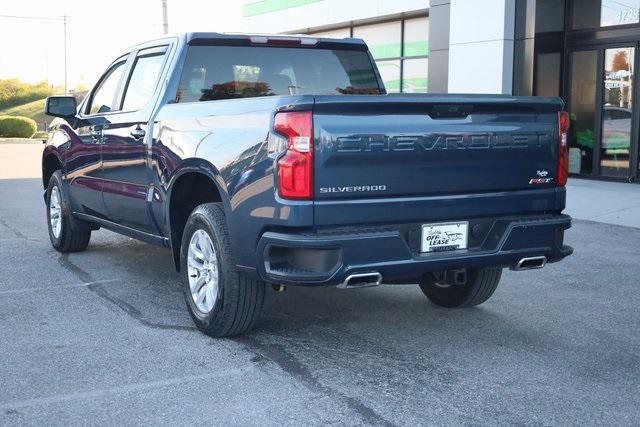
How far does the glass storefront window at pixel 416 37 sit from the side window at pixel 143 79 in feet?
A: 46.6

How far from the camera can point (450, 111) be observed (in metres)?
4.70

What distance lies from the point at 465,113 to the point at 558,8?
11820 mm

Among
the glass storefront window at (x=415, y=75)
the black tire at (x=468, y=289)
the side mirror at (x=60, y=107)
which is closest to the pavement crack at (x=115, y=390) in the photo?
the black tire at (x=468, y=289)

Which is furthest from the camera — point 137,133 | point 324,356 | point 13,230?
point 13,230

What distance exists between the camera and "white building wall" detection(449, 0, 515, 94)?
15.8 m

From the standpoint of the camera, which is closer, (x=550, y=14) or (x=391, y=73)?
(x=550, y=14)

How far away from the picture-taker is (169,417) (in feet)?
12.8

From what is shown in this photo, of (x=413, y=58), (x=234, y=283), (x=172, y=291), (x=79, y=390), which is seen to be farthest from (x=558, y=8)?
(x=79, y=390)

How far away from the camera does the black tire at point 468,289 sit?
5.80 m

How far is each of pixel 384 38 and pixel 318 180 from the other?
705 inches

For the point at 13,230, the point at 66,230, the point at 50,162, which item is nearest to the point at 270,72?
the point at 66,230

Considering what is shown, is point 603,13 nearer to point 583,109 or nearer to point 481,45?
point 583,109

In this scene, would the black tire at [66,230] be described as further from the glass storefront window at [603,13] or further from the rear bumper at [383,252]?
the glass storefront window at [603,13]

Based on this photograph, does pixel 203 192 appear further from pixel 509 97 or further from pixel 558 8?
pixel 558 8
